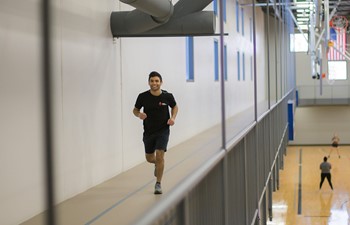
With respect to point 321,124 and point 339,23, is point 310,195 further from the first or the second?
point 321,124

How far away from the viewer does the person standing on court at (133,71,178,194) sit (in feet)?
22.8

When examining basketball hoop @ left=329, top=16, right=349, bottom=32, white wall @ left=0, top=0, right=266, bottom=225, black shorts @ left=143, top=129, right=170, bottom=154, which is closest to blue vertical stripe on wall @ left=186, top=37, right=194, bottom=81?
white wall @ left=0, top=0, right=266, bottom=225

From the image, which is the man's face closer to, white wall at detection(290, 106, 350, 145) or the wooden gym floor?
the wooden gym floor

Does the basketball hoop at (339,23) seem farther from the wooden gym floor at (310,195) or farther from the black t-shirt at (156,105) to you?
the black t-shirt at (156,105)

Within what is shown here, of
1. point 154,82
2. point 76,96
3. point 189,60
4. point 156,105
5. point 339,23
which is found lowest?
point 156,105

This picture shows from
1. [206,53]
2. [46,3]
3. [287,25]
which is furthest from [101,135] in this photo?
[287,25]

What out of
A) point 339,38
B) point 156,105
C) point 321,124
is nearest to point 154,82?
point 156,105

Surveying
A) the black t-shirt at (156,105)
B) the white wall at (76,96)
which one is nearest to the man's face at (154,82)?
the black t-shirt at (156,105)

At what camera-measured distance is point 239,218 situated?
5.79m

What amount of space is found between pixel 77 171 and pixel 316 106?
34597 mm

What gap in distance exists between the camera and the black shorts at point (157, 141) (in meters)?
7.12

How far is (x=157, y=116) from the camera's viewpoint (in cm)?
704

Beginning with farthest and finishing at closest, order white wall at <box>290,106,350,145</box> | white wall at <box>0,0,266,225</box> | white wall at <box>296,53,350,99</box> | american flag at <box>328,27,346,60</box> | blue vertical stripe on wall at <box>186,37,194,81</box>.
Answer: white wall at <box>290,106,350,145</box> → white wall at <box>296,53,350,99</box> → american flag at <box>328,27,346,60</box> → blue vertical stripe on wall at <box>186,37,194,81</box> → white wall at <box>0,0,266,225</box>

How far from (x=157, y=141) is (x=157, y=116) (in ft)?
1.02
